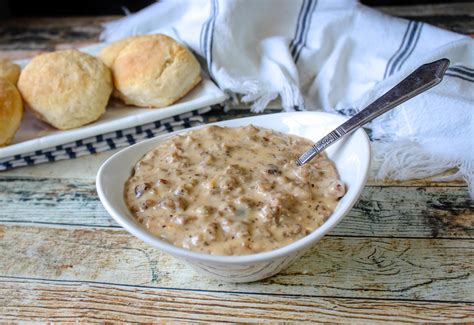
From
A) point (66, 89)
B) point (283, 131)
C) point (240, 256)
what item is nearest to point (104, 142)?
point (66, 89)

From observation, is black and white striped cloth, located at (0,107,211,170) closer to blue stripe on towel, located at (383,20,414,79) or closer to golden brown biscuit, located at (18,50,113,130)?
golden brown biscuit, located at (18,50,113,130)

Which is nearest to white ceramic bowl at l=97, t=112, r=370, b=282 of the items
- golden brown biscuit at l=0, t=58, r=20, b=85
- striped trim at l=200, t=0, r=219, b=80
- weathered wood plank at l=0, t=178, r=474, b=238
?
weathered wood plank at l=0, t=178, r=474, b=238

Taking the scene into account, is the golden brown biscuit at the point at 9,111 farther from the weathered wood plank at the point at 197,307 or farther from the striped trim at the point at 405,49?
the striped trim at the point at 405,49

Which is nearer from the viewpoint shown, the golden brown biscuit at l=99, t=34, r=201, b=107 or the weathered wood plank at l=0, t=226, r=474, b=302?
the weathered wood plank at l=0, t=226, r=474, b=302

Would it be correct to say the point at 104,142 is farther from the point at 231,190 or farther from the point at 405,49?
the point at 405,49

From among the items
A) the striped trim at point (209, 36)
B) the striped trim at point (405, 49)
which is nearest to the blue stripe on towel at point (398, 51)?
the striped trim at point (405, 49)

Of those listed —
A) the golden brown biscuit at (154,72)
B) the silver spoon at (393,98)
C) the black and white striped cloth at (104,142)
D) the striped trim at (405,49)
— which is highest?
Answer: the silver spoon at (393,98)
